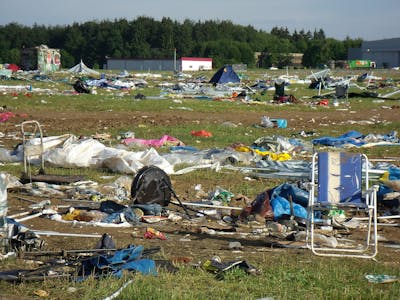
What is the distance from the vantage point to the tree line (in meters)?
105

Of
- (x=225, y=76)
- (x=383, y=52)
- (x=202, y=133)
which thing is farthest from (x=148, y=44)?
(x=202, y=133)

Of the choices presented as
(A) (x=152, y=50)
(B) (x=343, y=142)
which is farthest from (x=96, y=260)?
(A) (x=152, y=50)

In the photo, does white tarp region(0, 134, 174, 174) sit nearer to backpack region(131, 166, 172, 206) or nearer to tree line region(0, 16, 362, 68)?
backpack region(131, 166, 172, 206)

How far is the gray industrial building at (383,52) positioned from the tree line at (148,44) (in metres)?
5.29

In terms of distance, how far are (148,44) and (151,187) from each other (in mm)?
105407

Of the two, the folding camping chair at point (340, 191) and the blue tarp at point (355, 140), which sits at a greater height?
the folding camping chair at point (340, 191)

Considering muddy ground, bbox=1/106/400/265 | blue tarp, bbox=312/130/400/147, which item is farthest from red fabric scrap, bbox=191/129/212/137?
muddy ground, bbox=1/106/400/265

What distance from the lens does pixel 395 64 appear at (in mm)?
96125

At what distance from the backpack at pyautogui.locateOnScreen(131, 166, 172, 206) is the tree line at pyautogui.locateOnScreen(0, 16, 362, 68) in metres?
91.2

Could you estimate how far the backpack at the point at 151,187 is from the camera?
9.45 m

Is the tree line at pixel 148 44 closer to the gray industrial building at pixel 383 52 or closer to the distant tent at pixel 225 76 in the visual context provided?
the gray industrial building at pixel 383 52

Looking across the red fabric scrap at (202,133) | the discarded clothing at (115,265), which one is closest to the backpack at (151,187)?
the discarded clothing at (115,265)

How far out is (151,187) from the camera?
31.2 ft

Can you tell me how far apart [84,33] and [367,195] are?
4402 inches
